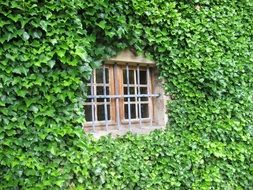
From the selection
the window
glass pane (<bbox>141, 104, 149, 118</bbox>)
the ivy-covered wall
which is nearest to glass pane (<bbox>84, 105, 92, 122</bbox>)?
the window

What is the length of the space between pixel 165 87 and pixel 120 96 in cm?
52

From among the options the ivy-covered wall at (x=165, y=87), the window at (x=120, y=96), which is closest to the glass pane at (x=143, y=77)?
the window at (x=120, y=96)

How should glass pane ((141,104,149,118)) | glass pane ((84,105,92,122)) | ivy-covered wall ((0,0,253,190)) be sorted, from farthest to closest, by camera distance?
glass pane ((141,104,149,118))
glass pane ((84,105,92,122))
ivy-covered wall ((0,0,253,190))

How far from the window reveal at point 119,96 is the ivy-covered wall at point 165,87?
202mm

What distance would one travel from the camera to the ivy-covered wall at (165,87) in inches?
100

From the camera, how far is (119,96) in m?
3.28

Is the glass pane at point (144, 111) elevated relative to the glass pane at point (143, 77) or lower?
lower

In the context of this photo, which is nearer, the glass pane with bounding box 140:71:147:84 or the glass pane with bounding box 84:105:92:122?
the glass pane with bounding box 84:105:92:122

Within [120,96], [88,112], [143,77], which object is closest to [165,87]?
[143,77]

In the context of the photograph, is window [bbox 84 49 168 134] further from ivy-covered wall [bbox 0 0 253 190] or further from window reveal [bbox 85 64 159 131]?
ivy-covered wall [bbox 0 0 253 190]

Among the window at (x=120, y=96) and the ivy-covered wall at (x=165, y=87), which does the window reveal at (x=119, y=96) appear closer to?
the window at (x=120, y=96)

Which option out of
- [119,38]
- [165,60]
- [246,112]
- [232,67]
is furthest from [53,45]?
[246,112]

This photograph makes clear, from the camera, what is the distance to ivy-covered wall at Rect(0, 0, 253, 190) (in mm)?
2545

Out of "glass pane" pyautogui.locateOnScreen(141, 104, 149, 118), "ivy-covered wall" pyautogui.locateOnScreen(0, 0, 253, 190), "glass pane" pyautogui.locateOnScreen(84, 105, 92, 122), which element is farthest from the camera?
"glass pane" pyautogui.locateOnScreen(141, 104, 149, 118)
